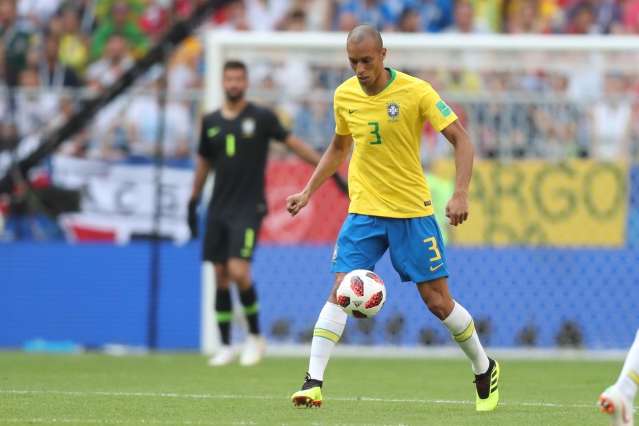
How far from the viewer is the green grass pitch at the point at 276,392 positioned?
7781 mm

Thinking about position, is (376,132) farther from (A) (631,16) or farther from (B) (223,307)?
(A) (631,16)

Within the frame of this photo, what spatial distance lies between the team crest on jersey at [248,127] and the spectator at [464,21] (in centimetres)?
470

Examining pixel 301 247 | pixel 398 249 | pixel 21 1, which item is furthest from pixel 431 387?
pixel 21 1

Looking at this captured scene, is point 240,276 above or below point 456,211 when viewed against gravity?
below

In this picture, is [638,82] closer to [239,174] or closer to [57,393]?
[239,174]

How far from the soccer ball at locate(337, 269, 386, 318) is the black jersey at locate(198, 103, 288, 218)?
4.47 metres

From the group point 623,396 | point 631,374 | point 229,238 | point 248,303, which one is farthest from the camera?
point 248,303

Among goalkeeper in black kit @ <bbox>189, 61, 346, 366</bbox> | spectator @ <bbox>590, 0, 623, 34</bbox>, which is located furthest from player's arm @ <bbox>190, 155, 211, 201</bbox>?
spectator @ <bbox>590, 0, 623, 34</bbox>

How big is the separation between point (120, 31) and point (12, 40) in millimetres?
1326

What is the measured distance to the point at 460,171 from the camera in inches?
316

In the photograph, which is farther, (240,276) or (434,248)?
(240,276)

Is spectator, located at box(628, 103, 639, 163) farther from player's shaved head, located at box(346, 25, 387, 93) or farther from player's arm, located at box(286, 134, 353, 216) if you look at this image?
player's shaved head, located at box(346, 25, 387, 93)

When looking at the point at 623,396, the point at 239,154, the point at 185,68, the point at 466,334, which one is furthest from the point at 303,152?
the point at 623,396

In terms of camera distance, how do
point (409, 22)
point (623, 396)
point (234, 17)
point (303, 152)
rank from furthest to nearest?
1. point (234, 17)
2. point (409, 22)
3. point (303, 152)
4. point (623, 396)
